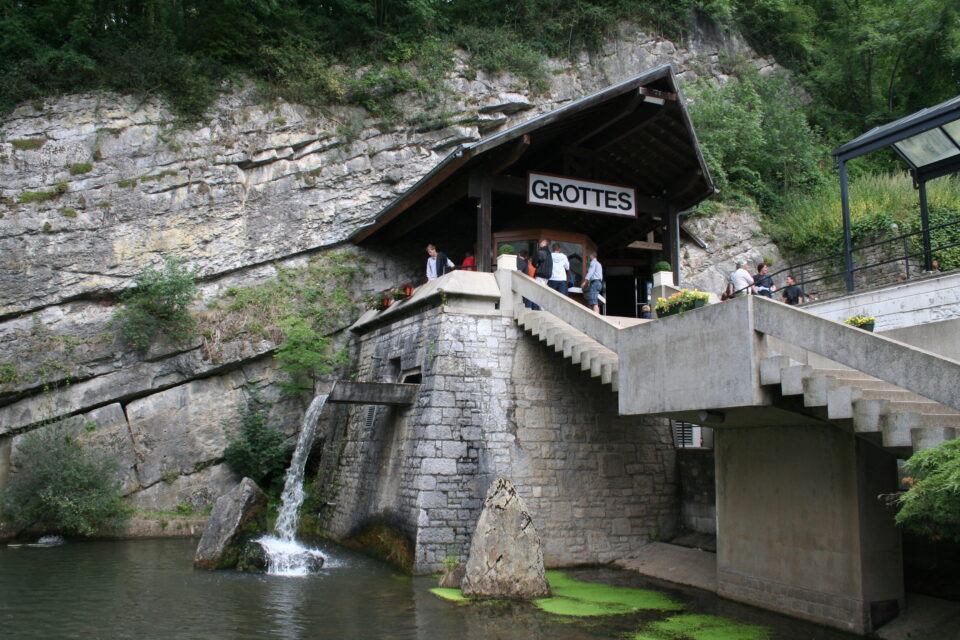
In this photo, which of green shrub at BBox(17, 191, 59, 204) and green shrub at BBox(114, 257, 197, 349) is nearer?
green shrub at BBox(114, 257, 197, 349)

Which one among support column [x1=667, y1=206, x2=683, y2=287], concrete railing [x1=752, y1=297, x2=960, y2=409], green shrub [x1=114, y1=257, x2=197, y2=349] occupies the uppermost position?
support column [x1=667, y1=206, x2=683, y2=287]

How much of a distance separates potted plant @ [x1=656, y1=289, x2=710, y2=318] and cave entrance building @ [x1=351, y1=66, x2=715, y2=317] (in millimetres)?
4564

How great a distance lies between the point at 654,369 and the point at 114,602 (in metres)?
6.59

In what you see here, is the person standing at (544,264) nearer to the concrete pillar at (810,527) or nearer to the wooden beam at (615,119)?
the wooden beam at (615,119)

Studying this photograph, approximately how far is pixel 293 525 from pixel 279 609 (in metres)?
5.23

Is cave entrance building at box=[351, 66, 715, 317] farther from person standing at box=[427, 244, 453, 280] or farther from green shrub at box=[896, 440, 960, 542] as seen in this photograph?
green shrub at box=[896, 440, 960, 542]

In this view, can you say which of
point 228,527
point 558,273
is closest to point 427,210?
point 558,273

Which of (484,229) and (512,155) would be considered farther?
(484,229)

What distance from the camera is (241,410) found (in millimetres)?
14625

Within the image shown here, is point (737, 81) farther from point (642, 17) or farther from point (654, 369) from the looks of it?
point (654, 369)

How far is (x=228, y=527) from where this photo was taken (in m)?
10.3

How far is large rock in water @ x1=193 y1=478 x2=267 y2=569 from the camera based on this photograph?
10.1 meters

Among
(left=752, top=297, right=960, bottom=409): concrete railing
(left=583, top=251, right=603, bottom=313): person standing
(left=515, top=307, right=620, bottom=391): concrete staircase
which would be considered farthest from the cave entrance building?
(left=752, top=297, right=960, bottom=409): concrete railing

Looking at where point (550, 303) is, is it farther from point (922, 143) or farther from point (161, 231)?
point (161, 231)
